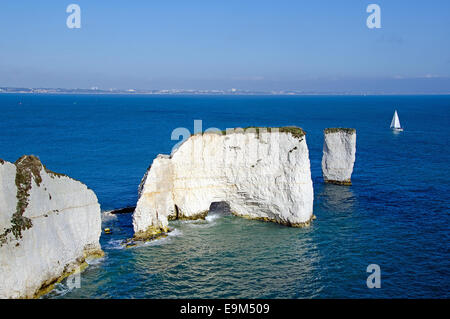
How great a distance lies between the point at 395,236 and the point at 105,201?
29.1 meters

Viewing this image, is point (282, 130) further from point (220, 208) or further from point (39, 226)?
point (39, 226)

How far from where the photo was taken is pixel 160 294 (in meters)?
25.1

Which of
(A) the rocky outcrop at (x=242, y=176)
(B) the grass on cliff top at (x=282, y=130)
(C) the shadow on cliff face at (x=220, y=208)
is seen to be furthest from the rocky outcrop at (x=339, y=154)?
(C) the shadow on cliff face at (x=220, y=208)

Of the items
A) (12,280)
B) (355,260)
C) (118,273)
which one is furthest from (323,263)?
(12,280)

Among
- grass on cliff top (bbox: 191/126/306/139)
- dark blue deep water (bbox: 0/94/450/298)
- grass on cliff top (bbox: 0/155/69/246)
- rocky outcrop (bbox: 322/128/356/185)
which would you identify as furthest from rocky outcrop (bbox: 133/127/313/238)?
rocky outcrop (bbox: 322/128/356/185)

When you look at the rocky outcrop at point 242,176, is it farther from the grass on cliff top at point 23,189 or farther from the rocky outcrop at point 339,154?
the rocky outcrop at point 339,154

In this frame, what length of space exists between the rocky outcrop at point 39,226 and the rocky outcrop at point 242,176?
8820 mm

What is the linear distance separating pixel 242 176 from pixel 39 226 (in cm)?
1918

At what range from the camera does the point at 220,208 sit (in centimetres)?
4175

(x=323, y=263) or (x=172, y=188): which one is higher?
(x=172, y=188)

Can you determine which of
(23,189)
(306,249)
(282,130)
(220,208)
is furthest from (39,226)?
(282,130)

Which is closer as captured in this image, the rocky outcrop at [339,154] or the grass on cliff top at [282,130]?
the grass on cliff top at [282,130]

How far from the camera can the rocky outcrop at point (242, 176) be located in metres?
36.8

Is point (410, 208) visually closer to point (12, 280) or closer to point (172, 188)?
point (172, 188)
